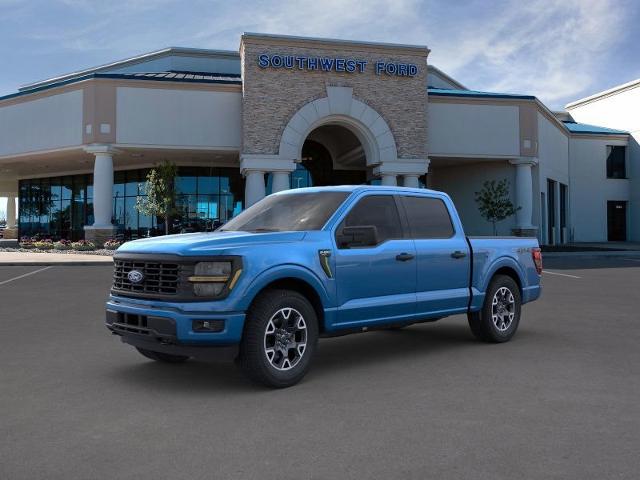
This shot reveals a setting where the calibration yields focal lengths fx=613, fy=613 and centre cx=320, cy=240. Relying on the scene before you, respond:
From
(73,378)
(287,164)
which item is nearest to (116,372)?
(73,378)

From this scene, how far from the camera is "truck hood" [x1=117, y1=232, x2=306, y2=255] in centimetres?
550

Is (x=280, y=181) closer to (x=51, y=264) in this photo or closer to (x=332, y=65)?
(x=332, y=65)

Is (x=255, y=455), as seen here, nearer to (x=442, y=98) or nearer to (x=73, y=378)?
(x=73, y=378)

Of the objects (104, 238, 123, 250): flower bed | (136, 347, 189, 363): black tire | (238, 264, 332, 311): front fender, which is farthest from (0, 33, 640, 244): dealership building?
(238, 264, 332, 311): front fender

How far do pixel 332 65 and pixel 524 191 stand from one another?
13.0 meters

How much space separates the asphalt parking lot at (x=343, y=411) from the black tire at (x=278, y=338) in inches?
7.4

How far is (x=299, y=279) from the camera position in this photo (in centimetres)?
588

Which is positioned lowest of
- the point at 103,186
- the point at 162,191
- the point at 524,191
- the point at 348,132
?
the point at 162,191

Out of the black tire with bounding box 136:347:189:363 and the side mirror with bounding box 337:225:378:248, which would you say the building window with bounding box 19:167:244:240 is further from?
the side mirror with bounding box 337:225:378:248

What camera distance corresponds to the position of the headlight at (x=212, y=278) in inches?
214

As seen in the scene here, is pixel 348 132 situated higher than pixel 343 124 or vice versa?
pixel 348 132

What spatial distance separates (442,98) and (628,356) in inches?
1082

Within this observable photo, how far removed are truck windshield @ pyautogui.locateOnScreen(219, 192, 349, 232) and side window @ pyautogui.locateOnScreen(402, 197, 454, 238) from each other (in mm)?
956

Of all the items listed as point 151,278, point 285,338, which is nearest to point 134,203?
point 151,278
